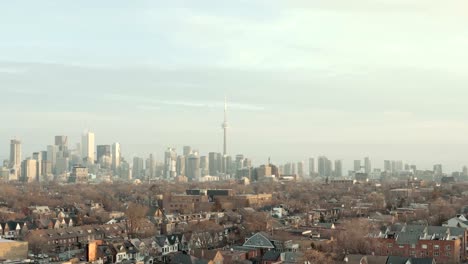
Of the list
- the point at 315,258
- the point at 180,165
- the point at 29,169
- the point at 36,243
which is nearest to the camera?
the point at 315,258

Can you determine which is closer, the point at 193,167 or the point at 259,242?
the point at 259,242

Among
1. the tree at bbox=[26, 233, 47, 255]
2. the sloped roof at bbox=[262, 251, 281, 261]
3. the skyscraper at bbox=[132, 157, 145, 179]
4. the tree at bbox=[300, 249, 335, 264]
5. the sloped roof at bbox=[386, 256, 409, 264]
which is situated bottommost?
the tree at bbox=[26, 233, 47, 255]

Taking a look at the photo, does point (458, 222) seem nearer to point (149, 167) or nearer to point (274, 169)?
point (274, 169)

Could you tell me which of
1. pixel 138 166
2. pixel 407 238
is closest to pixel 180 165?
pixel 138 166

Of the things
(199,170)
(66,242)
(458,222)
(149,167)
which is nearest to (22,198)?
(66,242)

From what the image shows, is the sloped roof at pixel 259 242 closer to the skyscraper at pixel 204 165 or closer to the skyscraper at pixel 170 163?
the skyscraper at pixel 170 163

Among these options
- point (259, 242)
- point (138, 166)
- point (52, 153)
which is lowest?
point (259, 242)

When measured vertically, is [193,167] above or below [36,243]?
above

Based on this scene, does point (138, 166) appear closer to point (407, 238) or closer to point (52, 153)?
point (52, 153)

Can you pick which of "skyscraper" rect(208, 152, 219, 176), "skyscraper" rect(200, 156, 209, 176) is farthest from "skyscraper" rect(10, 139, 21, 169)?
"skyscraper" rect(208, 152, 219, 176)

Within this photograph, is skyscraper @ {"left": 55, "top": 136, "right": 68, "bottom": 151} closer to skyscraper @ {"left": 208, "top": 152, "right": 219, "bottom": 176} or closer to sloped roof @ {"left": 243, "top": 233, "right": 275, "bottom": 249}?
skyscraper @ {"left": 208, "top": 152, "right": 219, "bottom": 176}

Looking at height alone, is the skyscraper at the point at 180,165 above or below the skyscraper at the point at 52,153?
below

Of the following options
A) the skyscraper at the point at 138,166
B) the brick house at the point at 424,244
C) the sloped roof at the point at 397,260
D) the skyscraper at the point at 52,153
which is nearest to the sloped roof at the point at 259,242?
the brick house at the point at 424,244
